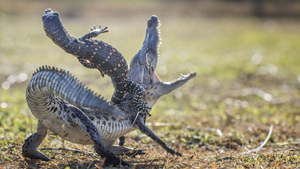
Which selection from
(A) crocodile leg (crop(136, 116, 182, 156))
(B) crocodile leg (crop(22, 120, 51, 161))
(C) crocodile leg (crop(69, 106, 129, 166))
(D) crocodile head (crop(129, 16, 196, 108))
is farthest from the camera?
(D) crocodile head (crop(129, 16, 196, 108))

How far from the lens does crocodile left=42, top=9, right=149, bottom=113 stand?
11.9ft

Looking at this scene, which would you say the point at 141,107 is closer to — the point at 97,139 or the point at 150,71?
the point at 150,71

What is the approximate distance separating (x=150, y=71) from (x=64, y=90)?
177cm

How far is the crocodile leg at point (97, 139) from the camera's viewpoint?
3855 mm

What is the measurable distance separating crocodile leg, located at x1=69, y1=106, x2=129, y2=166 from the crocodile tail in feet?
1.64

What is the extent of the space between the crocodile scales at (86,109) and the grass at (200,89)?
25 cm

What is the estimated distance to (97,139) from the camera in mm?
3859

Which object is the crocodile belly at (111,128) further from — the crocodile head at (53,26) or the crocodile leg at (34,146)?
the crocodile head at (53,26)

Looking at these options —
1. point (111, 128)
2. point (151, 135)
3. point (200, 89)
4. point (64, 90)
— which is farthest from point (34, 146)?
point (200, 89)

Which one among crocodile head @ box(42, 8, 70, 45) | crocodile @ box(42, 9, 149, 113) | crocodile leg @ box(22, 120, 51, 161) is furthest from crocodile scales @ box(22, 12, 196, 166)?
crocodile head @ box(42, 8, 70, 45)

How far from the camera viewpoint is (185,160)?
162 inches

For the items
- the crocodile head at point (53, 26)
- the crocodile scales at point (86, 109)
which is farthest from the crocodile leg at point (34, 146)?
the crocodile head at point (53, 26)

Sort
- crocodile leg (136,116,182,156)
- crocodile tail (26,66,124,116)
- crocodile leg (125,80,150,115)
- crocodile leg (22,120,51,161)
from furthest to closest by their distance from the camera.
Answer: crocodile leg (125,80,150,115)
crocodile leg (136,116,182,156)
crocodile leg (22,120,51,161)
crocodile tail (26,66,124,116)

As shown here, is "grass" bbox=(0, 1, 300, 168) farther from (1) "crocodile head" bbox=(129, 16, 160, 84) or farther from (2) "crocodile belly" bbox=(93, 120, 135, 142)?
(1) "crocodile head" bbox=(129, 16, 160, 84)
